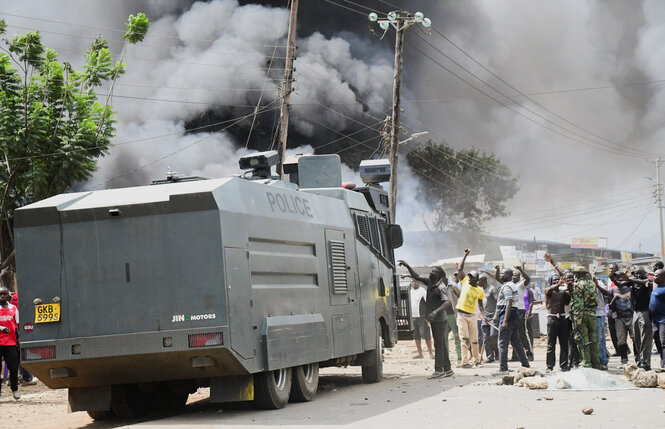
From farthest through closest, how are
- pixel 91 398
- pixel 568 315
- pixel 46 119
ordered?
pixel 46 119 < pixel 568 315 < pixel 91 398

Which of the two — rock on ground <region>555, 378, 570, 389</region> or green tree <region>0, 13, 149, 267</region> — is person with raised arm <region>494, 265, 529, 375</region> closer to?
rock on ground <region>555, 378, 570, 389</region>

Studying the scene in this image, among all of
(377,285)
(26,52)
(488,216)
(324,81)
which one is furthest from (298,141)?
(377,285)

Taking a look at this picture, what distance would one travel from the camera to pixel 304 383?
13.0 meters

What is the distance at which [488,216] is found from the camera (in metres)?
70.3

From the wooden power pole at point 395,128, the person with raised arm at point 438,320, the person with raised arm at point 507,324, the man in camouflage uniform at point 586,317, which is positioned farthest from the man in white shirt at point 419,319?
the man in camouflage uniform at point 586,317

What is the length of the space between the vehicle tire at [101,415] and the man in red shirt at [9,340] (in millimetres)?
4137

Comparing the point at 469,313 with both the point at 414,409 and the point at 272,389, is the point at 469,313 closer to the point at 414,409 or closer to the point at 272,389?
the point at 414,409

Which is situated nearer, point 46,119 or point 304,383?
point 304,383

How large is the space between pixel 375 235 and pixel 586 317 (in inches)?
148

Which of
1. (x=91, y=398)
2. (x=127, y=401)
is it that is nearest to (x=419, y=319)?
(x=127, y=401)

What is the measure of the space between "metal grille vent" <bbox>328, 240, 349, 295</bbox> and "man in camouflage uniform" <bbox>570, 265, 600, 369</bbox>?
3.97 meters

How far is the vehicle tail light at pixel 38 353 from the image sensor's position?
10852 mm

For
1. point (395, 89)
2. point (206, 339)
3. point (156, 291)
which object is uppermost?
point (395, 89)

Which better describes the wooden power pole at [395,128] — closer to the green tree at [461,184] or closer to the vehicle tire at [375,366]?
the vehicle tire at [375,366]
